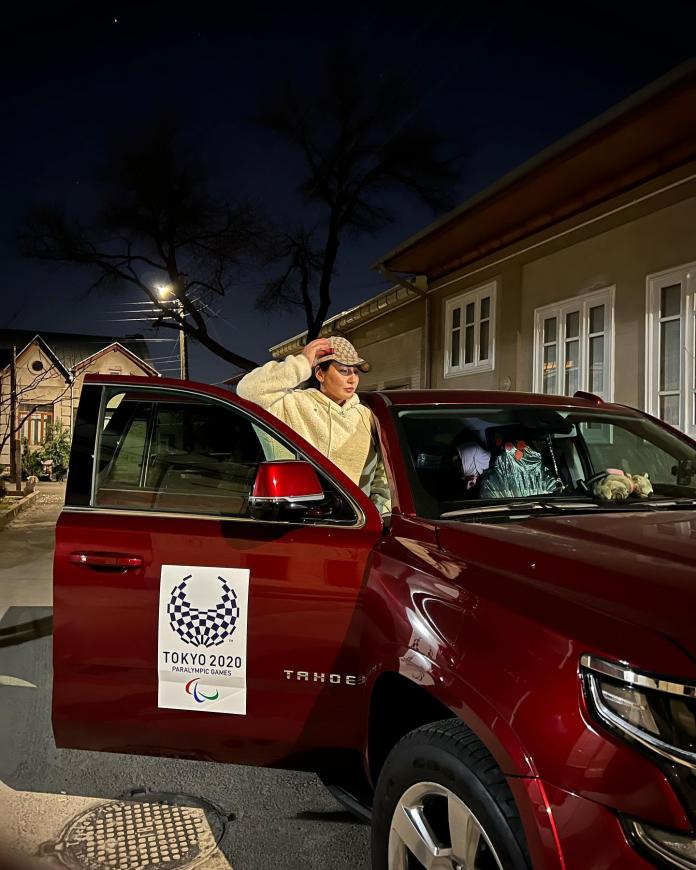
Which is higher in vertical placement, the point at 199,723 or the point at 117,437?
the point at 117,437

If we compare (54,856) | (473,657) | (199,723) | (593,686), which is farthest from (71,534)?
(593,686)

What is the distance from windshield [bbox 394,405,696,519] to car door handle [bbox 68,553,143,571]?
1013 millimetres

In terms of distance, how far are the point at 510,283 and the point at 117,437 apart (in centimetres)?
781

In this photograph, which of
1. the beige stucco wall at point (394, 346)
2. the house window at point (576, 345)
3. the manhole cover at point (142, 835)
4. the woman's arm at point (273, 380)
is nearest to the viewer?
the manhole cover at point (142, 835)

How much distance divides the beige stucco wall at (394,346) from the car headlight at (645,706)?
37.3 ft

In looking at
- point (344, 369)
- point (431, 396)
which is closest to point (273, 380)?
point (344, 369)

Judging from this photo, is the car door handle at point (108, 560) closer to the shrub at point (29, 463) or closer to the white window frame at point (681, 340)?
the white window frame at point (681, 340)

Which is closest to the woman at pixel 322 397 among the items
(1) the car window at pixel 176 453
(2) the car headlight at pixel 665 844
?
(1) the car window at pixel 176 453

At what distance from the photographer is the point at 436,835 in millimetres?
1974

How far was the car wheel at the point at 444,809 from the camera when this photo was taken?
1.71 m

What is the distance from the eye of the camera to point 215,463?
3236 mm

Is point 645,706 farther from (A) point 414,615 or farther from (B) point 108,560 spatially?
(B) point 108,560

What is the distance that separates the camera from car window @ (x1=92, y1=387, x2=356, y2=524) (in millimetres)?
2986

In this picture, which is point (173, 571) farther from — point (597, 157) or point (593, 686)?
point (597, 157)
